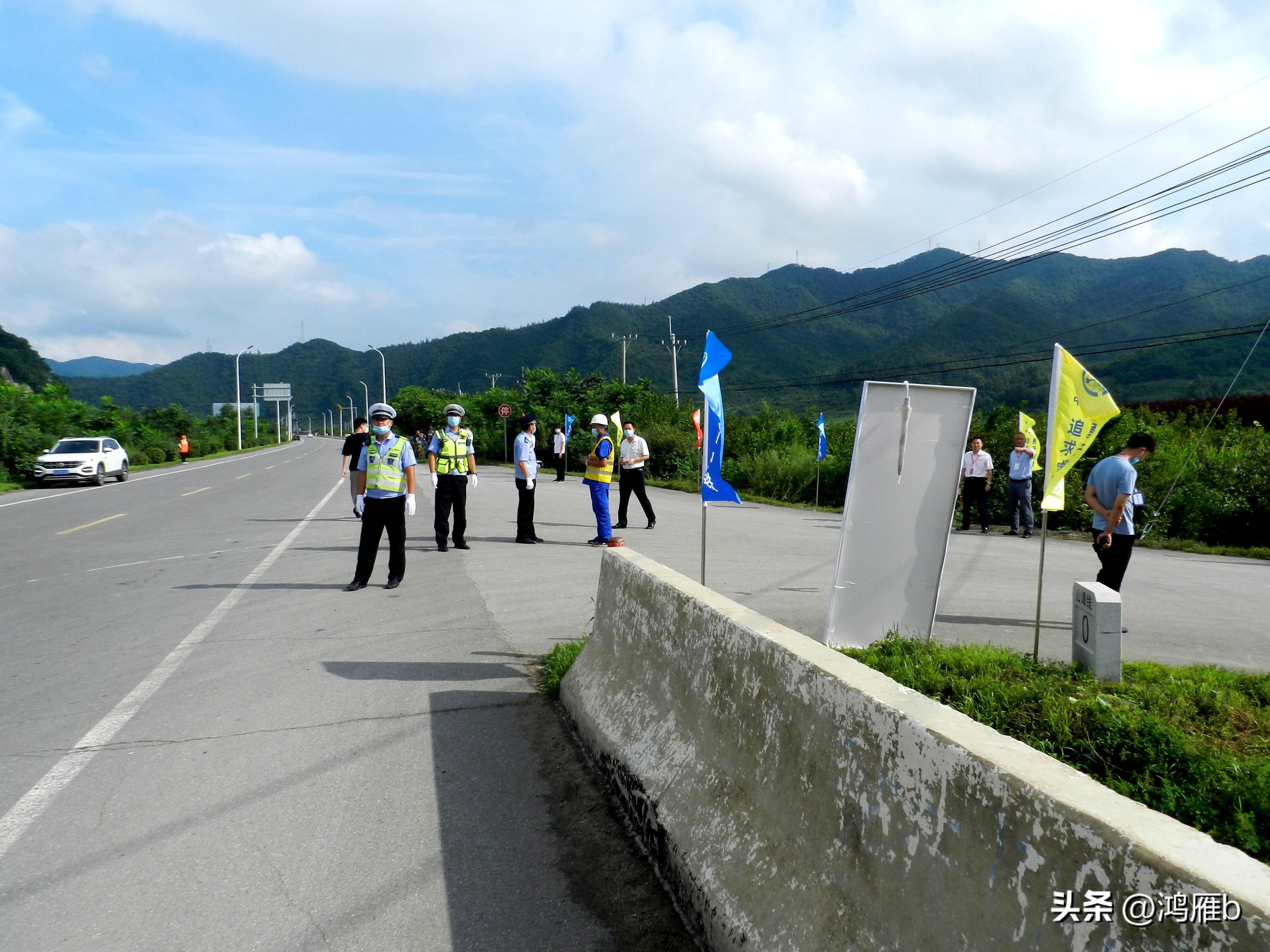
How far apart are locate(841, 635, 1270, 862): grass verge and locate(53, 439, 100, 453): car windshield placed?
3119cm

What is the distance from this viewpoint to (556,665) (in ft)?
20.1

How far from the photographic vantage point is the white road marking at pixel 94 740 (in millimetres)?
3932

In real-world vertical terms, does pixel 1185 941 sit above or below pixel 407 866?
above

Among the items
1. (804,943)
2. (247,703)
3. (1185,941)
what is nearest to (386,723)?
(247,703)

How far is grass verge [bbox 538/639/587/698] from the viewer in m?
5.84

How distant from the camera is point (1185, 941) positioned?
154 centimetres

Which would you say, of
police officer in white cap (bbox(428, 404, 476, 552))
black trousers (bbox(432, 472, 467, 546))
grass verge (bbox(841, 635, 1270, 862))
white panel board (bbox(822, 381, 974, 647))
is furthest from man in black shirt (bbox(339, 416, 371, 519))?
grass verge (bbox(841, 635, 1270, 862))

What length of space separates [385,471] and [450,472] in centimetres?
277

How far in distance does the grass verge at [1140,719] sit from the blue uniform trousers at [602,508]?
6.92 m

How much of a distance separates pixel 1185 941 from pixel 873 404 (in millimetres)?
4794

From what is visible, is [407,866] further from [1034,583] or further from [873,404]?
[1034,583]

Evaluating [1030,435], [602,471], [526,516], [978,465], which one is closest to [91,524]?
[526,516]

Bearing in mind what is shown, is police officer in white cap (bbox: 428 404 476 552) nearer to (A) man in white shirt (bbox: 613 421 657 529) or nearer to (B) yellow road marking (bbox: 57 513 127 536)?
(A) man in white shirt (bbox: 613 421 657 529)

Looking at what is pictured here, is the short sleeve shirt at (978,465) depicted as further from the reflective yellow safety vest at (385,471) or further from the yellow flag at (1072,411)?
the reflective yellow safety vest at (385,471)
